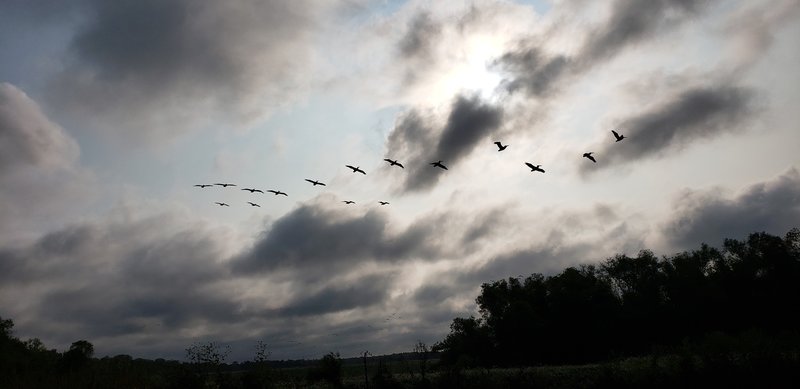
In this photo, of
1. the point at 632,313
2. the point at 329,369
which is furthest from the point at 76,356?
the point at 632,313

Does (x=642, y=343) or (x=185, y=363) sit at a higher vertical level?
(x=185, y=363)

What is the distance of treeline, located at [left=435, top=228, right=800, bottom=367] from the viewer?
75688 mm

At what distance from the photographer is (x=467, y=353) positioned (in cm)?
8319

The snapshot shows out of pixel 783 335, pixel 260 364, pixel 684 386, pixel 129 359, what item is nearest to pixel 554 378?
pixel 684 386

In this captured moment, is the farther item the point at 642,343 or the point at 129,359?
the point at 642,343

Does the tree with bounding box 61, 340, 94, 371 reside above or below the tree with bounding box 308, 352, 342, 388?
above

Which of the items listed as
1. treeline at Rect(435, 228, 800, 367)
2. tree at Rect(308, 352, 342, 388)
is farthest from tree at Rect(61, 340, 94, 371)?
treeline at Rect(435, 228, 800, 367)

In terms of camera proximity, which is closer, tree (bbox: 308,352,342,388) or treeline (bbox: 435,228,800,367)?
tree (bbox: 308,352,342,388)

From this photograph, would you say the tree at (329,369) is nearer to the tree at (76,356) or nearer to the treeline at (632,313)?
the tree at (76,356)

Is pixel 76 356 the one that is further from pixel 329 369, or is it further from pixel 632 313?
pixel 632 313

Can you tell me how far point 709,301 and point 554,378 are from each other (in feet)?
185

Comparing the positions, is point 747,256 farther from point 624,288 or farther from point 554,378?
point 554,378

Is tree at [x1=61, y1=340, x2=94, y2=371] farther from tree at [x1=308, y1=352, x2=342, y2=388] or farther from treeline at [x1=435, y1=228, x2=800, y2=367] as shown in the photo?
treeline at [x1=435, y1=228, x2=800, y2=367]

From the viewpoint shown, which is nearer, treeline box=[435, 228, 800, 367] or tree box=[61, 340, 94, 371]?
tree box=[61, 340, 94, 371]
